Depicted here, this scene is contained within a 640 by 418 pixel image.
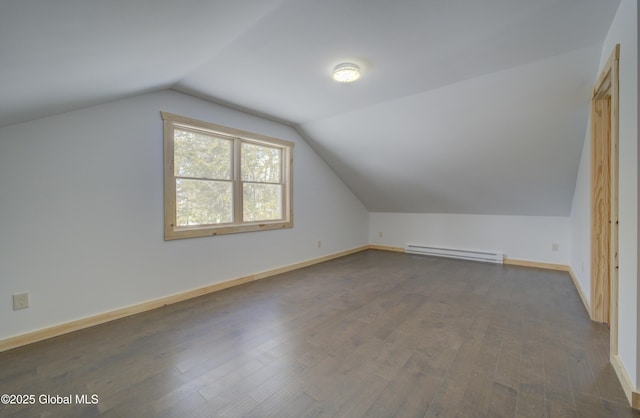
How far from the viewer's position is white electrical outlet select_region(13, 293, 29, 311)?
221 centimetres

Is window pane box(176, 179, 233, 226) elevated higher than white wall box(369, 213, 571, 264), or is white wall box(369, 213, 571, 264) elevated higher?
window pane box(176, 179, 233, 226)

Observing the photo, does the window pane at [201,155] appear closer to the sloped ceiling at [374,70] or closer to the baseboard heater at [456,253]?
the sloped ceiling at [374,70]

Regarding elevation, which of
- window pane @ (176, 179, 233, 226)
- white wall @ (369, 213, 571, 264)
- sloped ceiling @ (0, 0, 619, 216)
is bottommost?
white wall @ (369, 213, 571, 264)

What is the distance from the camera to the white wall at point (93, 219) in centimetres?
223

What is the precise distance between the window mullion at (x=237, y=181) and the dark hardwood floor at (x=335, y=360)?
1109 millimetres

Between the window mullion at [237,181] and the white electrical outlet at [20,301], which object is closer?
the white electrical outlet at [20,301]

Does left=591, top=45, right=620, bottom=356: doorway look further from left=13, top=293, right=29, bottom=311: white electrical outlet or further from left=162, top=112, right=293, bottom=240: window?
left=13, top=293, right=29, bottom=311: white electrical outlet

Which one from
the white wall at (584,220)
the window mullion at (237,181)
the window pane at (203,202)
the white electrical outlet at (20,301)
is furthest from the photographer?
the window mullion at (237,181)

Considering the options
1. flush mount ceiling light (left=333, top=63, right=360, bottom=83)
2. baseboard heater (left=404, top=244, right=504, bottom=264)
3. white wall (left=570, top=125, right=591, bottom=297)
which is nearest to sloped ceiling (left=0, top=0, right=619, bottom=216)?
flush mount ceiling light (left=333, top=63, right=360, bottom=83)

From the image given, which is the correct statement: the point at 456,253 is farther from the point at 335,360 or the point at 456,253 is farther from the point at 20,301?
the point at 20,301

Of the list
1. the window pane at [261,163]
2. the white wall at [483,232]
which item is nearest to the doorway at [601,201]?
the white wall at [483,232]

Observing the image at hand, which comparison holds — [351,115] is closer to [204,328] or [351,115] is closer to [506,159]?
[506,159]

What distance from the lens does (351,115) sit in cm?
397

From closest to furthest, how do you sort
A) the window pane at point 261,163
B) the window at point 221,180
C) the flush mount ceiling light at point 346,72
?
the flush mount ceiling light at point 346,72
the window at point 221,180
the window pane at point 261,163
